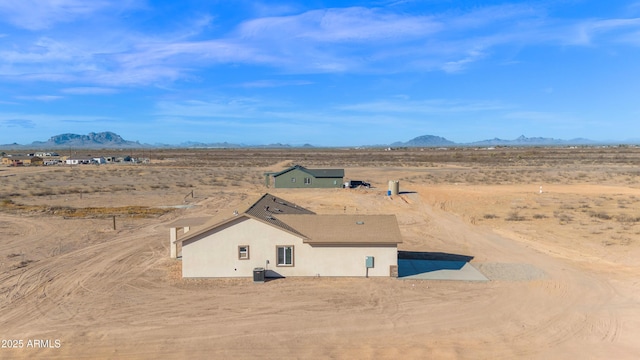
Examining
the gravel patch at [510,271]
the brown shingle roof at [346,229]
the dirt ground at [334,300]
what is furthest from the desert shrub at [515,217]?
the brown shingle roof at [346,229]

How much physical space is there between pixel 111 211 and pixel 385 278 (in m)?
31.0

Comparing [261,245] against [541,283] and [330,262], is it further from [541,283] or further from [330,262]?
[541,283]

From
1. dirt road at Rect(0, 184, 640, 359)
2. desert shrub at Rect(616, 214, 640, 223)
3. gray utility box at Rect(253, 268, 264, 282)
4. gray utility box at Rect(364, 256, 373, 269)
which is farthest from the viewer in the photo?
desert shrub at Rect(616, 214, 640, 223)

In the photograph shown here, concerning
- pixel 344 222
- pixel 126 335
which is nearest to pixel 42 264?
pixel 126 335

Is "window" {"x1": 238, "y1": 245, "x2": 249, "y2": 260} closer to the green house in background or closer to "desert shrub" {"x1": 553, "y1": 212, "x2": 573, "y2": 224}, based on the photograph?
"desert shrub" {"x1": 553, "y1": 212, "x2": 573, "y2": 224}

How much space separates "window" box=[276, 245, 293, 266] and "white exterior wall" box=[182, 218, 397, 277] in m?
0.21

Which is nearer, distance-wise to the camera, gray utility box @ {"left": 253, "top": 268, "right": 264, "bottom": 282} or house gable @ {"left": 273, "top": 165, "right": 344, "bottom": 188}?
gray utility box @ {"left": 253, "top": 268, "right": 264, "bottom": 282}

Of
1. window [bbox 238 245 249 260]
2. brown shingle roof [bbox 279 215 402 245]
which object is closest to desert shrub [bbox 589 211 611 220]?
brown shingle roof [bbox 279 215 402 245]

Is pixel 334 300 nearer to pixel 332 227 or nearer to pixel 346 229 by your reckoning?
pixel 346 229

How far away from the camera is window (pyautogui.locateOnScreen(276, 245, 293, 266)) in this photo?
21.7m

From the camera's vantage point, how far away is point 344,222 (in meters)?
23.4

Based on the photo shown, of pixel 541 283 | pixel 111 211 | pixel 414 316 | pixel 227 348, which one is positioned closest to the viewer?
pixel 227 348

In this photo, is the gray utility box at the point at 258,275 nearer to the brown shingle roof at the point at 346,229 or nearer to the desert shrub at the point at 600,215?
the brown shingle roof at the point at 346,229

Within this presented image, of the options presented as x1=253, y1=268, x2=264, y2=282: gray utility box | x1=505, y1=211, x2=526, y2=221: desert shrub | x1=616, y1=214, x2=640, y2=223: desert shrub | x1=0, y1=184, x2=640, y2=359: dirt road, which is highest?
x1=616, y1=214, x2=640, y2=223: desert shrub
